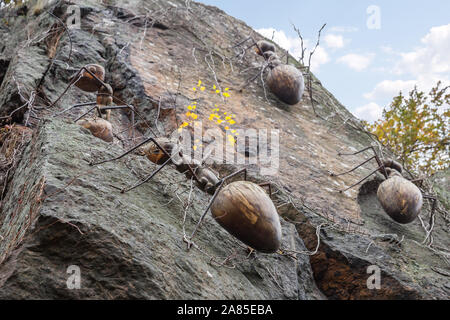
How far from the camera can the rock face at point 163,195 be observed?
4.00 feet

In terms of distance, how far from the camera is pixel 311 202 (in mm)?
2752

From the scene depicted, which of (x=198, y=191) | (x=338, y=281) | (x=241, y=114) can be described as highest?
(x=241, y=114)

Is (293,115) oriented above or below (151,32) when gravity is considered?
below

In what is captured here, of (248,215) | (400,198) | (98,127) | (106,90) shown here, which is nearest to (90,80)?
(106,90)

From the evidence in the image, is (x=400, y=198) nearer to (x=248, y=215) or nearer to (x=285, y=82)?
(x=248, y=215)

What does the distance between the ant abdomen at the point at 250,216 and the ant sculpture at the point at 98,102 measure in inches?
31.4

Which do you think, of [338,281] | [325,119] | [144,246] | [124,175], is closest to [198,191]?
[124,175]

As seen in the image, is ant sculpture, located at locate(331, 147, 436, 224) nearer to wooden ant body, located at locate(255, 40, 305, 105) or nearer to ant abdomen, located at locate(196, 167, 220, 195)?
ant abdomen, located at locate(196, 167, 220, 195)

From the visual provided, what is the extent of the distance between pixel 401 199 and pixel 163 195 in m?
1.73

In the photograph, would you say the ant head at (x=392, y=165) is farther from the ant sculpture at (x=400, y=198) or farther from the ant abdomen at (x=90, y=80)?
the ant abdomen at (x=90, y=80)

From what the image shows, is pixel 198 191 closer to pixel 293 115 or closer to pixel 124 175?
pixel 124 175

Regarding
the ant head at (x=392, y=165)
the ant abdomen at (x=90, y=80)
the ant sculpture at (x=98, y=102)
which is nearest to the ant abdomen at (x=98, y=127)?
the ant sculpture at (x=98, y=102)
